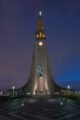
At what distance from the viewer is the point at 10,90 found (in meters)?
52.4

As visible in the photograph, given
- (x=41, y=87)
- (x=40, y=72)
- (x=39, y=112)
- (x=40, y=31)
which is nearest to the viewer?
(x=39, y=112)

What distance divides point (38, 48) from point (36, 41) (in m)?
2.57

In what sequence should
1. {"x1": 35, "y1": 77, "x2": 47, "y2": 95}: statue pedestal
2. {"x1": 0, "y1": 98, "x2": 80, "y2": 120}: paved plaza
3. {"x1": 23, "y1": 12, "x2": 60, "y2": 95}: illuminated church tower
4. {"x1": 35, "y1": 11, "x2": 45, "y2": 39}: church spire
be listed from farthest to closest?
{"x1": 35, "y1": 11, "x2": 45, "y2": 39}: church spire → {"x1": 23, "y1": 12, "x2": 60, "y2": 95}: illuminated church tower → {"x1": 35, "y1": 77, "x2": 47, "y2": 95}: statue pedestal → {"x1": 0, "y1": 98, "x2": 80, "y2": 120}: paved plaza

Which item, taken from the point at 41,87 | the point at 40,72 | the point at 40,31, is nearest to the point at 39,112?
the point at 41,87

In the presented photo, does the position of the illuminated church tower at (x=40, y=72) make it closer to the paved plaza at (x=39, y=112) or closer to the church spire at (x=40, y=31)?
the church spire at (x=40, y=31)

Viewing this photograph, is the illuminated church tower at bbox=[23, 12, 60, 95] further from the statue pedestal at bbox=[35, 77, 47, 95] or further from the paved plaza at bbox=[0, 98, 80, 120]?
the paved plaza at bbox=[0, 98, 80, 120]

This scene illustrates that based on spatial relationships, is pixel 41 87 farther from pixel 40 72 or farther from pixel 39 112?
pixel 39 112

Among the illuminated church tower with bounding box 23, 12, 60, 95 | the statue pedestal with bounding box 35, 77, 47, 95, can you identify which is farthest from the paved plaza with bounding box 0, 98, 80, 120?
the illuminated church tower with bounding box 23, 12, 60, 95

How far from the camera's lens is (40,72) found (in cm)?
5212

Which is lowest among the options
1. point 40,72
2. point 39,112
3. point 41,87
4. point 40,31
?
point 39,112

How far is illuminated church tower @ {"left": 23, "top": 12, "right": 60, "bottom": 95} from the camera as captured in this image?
168ft

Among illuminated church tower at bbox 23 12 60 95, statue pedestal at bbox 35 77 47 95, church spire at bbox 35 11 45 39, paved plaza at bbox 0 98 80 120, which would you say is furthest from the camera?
church spire at bbox 35 11 45 39

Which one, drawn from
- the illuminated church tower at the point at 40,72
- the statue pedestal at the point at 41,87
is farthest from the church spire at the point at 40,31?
the statue pedestal at the point at 41,87

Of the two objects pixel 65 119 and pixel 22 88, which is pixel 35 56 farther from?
pixel 65 119
